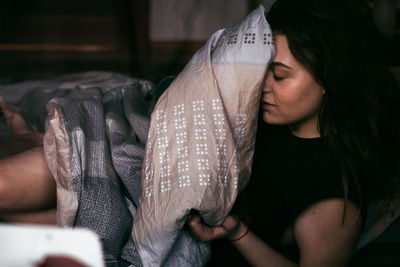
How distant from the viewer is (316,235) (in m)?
0.64

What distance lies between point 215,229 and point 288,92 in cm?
29

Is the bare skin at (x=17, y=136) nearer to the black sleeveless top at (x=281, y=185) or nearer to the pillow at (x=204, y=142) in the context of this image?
the pillow at (x=204, y=142)

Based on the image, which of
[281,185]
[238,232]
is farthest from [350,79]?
[238,232]

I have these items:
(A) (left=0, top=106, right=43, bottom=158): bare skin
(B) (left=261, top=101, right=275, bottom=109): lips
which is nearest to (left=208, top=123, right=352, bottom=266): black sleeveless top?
(B) (left=261, top=101, right=275, bottom=109): lips

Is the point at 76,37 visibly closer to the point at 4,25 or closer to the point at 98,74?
the point at 4,25

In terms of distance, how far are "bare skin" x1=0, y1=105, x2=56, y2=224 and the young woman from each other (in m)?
0.31

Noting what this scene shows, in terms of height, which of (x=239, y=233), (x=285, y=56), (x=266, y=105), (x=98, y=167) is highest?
(x=285, y=56)

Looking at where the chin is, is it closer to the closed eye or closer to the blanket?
the closed eye

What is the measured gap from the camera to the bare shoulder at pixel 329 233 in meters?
0.64

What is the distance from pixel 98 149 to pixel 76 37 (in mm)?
1348

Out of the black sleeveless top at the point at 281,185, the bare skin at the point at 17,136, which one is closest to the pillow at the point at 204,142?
the black sleeveless top at the point at 281,185

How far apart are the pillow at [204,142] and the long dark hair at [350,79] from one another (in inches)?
2.9

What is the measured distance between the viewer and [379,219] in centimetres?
82

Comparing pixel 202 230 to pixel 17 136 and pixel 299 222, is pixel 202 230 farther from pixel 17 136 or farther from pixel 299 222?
pixel 17 136
